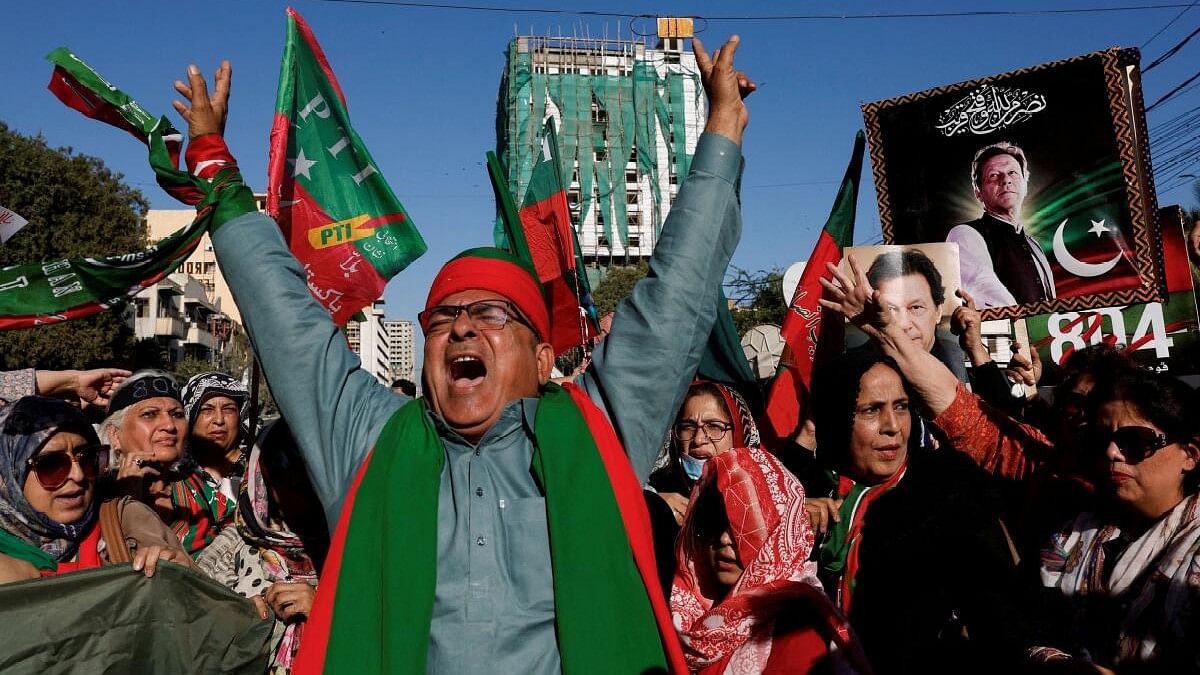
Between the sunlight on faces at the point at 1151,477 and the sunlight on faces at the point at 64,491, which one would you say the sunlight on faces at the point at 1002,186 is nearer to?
the sunlight on faces at the point at 1151,477

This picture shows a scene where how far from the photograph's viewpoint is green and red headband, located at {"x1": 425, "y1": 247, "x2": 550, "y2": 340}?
7.71 feet

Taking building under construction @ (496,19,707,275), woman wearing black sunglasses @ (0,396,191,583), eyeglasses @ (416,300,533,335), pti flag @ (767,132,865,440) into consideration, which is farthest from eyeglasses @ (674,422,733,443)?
building under construction @ (496,19,707,275)

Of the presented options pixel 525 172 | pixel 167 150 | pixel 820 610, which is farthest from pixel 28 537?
pixel 525 172

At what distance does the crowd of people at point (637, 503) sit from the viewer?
2000 mm

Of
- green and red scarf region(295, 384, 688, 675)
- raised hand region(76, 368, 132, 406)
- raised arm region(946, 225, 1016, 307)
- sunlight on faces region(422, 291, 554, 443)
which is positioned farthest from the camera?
raised arm region(946, 225, 1016, 307)

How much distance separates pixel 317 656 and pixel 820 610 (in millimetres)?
1411

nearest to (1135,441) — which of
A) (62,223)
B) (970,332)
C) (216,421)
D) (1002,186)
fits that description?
(970,332)

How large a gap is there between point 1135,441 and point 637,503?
1409 mm

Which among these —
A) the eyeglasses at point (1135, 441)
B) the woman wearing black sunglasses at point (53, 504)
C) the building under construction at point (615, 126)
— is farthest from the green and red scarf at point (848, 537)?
the building under construction at point (615, 126)

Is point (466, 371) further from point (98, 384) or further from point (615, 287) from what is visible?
point (615, 287)

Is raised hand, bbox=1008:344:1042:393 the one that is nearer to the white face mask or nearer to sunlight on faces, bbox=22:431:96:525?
the white face mask

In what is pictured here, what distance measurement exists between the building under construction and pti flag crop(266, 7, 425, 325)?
60911 mm

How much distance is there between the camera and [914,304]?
4.49 meters

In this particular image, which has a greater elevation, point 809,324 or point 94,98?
point 94,98
